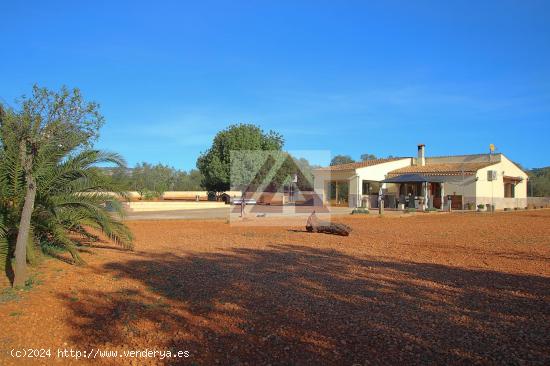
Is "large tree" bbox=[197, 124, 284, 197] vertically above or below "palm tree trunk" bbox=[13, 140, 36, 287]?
above

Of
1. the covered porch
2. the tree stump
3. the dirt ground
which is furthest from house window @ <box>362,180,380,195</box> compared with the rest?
the dirt ground

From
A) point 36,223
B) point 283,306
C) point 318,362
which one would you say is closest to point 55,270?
point 36,223

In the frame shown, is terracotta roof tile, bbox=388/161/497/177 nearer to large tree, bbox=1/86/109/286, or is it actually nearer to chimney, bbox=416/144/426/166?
chimney, bbox=416/144/426/166

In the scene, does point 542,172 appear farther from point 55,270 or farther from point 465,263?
point 55,270

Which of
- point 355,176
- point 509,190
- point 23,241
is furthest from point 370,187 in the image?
point 23,241

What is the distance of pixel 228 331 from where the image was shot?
4.96 m

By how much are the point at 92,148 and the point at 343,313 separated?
22.0 ft

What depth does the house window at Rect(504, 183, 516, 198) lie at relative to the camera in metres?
39.0

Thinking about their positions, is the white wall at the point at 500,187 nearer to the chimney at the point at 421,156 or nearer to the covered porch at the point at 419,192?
the covered porch at the point at 419,192

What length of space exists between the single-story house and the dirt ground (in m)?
22.7

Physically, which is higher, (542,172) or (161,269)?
(542,172)

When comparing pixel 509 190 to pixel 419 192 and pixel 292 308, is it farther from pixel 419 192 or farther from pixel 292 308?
pixel 292 308

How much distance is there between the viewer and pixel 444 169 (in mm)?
37531

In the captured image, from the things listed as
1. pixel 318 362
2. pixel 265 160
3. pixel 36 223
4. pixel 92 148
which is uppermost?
pixel 265 160
